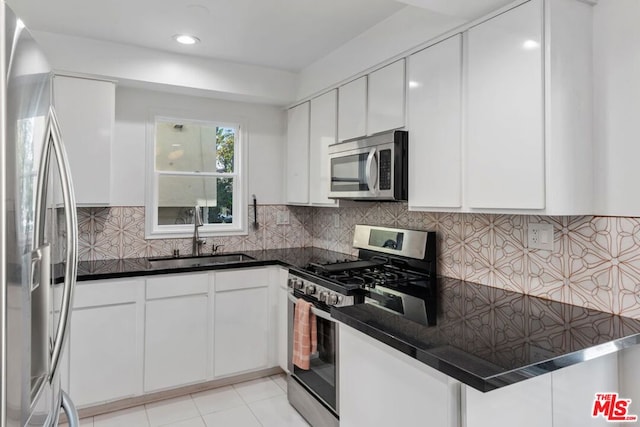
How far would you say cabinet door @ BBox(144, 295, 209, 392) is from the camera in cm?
264

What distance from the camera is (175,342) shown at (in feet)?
8.91

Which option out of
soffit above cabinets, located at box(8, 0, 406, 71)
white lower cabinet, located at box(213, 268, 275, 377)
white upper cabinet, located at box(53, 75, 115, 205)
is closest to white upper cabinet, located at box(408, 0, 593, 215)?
soffit above cabinets, located at box(8, 0, 406, 71)

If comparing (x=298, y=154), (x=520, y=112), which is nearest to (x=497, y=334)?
(x=520, y=112)

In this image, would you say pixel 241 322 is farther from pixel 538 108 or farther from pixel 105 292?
pixel 538 108

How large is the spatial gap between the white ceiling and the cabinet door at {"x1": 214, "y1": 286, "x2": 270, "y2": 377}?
1726 mm

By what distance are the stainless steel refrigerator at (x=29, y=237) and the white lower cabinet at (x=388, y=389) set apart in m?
1.02

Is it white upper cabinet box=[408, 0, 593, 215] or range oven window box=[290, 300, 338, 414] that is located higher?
white upper cabinet box=[408, 0, 593, 215]

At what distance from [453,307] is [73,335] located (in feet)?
7.08

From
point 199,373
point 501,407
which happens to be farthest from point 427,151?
point 199,373

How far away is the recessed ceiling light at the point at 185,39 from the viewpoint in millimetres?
2590

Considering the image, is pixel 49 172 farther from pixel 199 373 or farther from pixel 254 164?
pixel 254 164

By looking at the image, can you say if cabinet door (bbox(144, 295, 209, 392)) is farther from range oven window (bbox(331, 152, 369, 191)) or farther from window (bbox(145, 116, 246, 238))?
range oven window (bbox(331, 152, 369, 191))

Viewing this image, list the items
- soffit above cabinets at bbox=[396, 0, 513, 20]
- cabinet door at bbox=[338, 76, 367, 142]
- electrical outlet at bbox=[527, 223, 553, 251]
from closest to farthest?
1. soffit above cabinets at bbox=[396, 0, 513, 20]
2. electrical outlet at bbox=[527, 223, 553, 251]
3. cabinet door at bbox=[338, 76, 367, 142]

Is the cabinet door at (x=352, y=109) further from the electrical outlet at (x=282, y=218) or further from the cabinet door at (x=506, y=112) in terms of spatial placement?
the electrical outlet at (x=282, y=218)
